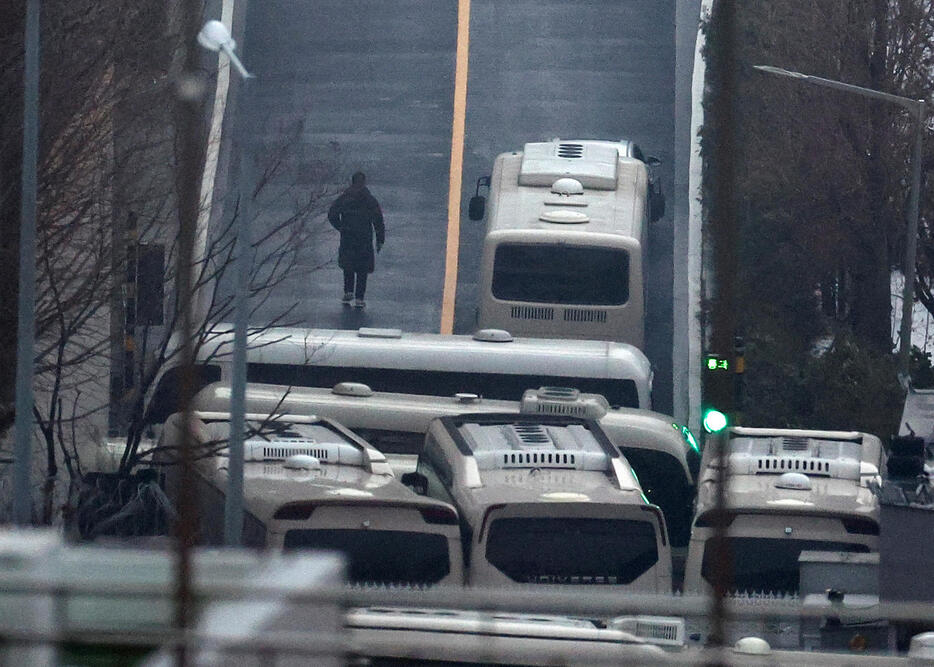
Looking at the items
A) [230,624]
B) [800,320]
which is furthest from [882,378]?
[230,624]

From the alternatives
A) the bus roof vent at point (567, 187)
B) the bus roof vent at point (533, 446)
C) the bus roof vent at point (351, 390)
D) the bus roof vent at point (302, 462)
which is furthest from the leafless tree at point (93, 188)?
the bus roof vent at point (567, 187)

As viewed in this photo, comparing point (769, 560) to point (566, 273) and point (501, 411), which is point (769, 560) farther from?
point (566, 273)

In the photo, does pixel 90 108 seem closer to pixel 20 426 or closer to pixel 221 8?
pixel 20 426

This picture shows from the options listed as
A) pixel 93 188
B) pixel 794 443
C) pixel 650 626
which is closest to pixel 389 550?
pixel 650 626

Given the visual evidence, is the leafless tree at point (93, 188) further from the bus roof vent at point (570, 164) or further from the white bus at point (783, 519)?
the bus roof vent at point (570, 164)

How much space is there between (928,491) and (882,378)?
12.6 m

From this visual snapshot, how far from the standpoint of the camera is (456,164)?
30.7 metres

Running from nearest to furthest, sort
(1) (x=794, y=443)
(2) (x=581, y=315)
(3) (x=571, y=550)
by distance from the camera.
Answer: (3) (x=571, y=550) < (1) (x=794, y=443) < (2) (x=581, y=315)

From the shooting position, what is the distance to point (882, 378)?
20828 millimetres

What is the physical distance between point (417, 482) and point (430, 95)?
20.8 meters

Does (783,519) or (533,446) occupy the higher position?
(533,446)

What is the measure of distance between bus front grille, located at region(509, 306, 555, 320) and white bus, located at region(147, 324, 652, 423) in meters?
3.09

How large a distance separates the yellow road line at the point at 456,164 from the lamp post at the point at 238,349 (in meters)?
13.2

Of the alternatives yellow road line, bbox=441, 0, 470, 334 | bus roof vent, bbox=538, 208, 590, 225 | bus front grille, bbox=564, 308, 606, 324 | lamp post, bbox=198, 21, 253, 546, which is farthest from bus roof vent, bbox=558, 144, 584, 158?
lamp post, bbox=198, 21, 253, 546
